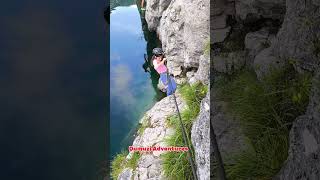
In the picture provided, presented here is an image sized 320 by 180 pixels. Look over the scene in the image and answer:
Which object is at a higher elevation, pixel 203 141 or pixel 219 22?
pixel 219 22

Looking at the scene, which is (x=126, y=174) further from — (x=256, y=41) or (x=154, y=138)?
(x=256, y=41)

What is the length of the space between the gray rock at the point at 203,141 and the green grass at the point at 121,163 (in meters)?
1.89

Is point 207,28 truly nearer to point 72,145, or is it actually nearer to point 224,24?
point 224,24

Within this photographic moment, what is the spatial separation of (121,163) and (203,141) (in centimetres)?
279

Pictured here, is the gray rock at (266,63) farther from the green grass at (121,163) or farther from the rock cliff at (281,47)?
the green grass at (121,163)

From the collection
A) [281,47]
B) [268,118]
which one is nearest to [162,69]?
[281,47]

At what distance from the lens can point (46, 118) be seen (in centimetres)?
850

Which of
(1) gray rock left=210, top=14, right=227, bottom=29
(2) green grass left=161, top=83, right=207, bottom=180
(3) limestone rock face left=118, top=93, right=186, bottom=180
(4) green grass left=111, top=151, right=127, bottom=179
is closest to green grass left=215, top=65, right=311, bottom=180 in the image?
(2) green grass left=161, top=83, right=207, bottom=180

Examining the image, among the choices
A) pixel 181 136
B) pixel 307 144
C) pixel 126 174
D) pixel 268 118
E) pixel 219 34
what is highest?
pixel 219 34

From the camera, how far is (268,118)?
12.0 ft

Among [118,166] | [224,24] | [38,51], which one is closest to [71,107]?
[38,51]

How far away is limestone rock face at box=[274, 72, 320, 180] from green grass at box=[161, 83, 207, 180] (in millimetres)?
2449

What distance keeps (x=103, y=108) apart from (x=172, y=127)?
10.3 feet

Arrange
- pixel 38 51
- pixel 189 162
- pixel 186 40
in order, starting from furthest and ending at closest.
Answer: pixel 38 51 < pixel 186 40 < pixel 189 162
